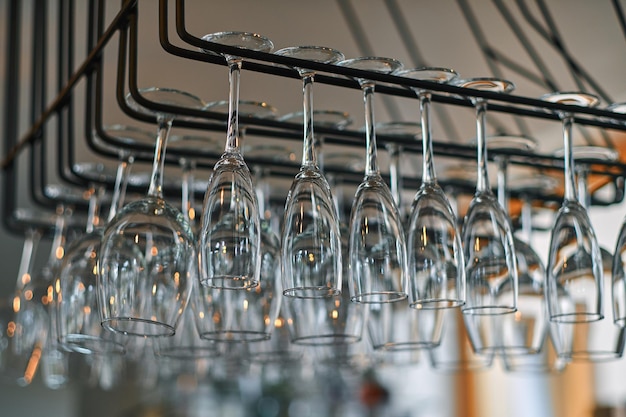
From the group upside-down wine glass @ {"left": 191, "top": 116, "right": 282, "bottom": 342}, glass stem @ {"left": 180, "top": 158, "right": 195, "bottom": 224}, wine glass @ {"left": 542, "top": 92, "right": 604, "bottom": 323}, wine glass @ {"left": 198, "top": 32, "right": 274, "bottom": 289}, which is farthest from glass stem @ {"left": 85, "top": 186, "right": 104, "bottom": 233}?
wine glass @ {"left": 542, "top": 92, "right": 604, "bottom": 323}

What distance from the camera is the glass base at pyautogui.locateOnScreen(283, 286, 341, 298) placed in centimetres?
81

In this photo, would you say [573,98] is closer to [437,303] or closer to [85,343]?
[437,303]

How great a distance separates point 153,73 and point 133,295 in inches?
59.6

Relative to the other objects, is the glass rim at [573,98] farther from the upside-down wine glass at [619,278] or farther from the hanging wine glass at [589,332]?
the hanging wine glass at [589,332]

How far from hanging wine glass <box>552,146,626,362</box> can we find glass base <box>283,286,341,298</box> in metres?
0.36

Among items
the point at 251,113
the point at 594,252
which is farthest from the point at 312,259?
the point at 594,252

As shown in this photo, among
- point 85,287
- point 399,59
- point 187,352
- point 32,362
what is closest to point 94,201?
point 85,287

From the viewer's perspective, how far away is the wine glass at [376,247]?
2.79ft

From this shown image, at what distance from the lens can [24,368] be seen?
1498mm

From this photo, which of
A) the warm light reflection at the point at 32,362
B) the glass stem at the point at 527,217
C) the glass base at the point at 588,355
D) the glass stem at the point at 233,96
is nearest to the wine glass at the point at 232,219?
the glass stem at the point at 233,96

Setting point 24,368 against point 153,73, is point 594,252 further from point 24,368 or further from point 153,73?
point 153,73

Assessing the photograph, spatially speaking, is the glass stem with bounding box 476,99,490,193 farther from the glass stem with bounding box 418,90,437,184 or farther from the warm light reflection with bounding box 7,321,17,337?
the warm light reflection with bounding box 7,321,17,337

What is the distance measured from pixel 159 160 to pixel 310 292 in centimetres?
21

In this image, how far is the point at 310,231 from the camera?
0.82 metres
